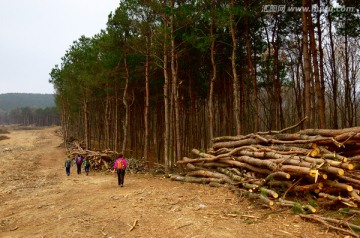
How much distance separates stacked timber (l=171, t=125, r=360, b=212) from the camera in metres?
6.87

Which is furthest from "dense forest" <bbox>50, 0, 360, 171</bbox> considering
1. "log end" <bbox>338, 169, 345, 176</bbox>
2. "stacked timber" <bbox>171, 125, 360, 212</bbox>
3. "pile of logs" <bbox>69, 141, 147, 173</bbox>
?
"log end" <bbox>338, 169, 345, 176</bbox>

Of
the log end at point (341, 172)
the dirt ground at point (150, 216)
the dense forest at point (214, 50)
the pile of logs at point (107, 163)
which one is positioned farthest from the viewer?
the pile of logs at point (107, 163)

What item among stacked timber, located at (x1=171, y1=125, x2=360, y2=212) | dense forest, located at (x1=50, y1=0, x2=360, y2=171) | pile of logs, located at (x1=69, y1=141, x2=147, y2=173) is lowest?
pile of logs, located at (x1=69, y1=141, x2=147, y2=173)

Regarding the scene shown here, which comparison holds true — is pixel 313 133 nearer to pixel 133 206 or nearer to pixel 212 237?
pixel 212 237

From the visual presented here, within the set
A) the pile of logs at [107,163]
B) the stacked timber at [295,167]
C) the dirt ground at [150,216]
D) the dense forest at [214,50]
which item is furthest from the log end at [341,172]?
the pile of logs at [107,163]

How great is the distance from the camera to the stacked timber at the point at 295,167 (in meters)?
6.87

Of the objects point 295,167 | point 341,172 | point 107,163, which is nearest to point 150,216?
point 295,167

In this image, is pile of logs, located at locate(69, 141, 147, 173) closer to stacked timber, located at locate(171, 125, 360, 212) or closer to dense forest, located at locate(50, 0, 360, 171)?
A: dense forest, located at locate(50, 0, 360, 171)

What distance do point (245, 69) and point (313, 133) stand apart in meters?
15.1

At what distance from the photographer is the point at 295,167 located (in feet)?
24.5

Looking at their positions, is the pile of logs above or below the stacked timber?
below

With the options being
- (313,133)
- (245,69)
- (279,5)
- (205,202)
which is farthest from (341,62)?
(205,202)

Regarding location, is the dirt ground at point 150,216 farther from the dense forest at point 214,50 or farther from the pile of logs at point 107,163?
the pile of logs at point 107,163

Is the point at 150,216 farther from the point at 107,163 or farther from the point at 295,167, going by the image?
the point at 107,163
